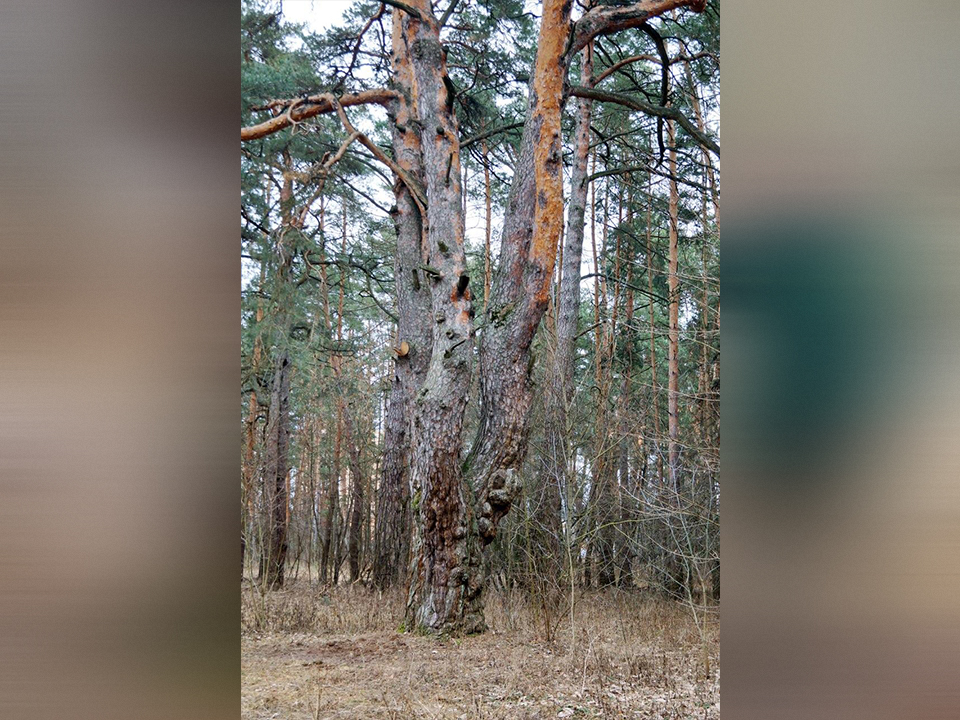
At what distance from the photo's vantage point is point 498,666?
407 cm

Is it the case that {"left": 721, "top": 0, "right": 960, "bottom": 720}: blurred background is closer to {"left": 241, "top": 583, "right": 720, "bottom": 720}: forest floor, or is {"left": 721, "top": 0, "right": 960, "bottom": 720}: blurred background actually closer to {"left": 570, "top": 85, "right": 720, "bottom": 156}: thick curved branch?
{"left": 241, "top": 583, "right": 720, "bottom": 720}: forest floor

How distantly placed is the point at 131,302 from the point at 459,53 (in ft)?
23.7

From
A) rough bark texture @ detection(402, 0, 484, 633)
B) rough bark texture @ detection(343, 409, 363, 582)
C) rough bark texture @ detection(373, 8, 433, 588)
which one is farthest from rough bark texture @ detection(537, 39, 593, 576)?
rough bark texture @ detection(343, 409, 363, 582)

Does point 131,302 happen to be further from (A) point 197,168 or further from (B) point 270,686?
(B) point 270,686

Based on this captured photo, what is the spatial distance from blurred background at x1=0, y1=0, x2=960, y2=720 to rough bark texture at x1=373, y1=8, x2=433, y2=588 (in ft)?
17.0

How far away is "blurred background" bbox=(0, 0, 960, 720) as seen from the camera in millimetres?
456

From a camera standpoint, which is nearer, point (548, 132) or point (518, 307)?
point (548, 132)

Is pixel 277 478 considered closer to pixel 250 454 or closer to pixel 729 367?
pixel 250 454

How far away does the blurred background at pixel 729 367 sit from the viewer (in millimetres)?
456

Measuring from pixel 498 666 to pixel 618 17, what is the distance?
3.68 metres

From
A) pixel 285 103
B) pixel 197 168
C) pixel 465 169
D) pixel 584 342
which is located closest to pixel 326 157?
pixel 285 103

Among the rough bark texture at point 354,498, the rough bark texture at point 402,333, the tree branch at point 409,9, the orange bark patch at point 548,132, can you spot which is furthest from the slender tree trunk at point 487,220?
the orange bark patch at point 548,132

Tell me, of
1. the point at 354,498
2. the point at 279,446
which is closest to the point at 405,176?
the point at 279,446

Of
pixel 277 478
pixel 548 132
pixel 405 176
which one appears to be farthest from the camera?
pixel 277 478
